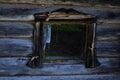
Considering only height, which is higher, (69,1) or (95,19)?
(69,1)

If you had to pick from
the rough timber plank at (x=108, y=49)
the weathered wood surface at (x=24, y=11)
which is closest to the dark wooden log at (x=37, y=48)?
the weathered wood surface at (x=24, y=11)

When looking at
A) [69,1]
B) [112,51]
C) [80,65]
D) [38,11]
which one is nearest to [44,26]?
[38,11]

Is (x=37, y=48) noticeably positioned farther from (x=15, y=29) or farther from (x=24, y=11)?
(x=24, y=11)

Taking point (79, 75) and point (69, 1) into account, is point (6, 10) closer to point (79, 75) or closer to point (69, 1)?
point (69, 1)

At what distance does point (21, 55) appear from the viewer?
3689mm

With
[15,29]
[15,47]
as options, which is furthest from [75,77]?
[15,29]

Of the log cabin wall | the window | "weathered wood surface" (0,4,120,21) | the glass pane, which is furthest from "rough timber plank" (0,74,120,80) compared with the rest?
"weathered wood surface" (0,4,120,21)

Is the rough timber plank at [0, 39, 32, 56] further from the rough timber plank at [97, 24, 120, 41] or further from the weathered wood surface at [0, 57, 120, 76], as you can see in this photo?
the rough timber plank at [97, 24, 120, 41]

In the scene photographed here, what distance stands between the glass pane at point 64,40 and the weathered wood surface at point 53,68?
16cm

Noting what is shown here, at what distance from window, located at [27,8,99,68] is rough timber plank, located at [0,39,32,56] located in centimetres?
9

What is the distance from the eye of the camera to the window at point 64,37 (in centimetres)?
364

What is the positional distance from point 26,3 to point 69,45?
792 millimetres

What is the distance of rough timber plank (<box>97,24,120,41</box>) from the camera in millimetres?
3785

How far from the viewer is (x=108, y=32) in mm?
3811
